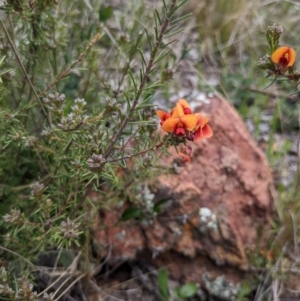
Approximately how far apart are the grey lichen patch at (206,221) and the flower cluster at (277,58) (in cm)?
73

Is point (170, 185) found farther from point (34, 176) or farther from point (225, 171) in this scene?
point (34, 176)

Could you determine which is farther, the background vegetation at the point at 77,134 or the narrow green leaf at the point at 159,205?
the narrow green leaf at the point at 159,205

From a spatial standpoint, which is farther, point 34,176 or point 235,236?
point 235,236

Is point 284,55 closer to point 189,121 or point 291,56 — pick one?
point 291,56

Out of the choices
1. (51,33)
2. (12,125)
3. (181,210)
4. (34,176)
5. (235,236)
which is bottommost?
(235,236)

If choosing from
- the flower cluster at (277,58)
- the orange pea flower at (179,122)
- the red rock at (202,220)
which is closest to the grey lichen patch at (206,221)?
the red rock at (202,220)

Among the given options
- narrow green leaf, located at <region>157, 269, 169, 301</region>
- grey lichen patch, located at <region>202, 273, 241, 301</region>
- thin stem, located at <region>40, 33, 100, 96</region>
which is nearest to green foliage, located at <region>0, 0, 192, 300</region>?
thin stem, located at <region>40, 33, 100, 96</region>

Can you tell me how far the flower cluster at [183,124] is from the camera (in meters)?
1.06

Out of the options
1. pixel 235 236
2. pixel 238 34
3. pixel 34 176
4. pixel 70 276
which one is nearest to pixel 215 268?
pixel 235 236

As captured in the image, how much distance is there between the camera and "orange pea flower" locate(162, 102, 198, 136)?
1.06m

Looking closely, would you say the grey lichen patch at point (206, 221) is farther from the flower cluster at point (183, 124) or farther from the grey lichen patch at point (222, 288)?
the flower cluster at point (183, 124)

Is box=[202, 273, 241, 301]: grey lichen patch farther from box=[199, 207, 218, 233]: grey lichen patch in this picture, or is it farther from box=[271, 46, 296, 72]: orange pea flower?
box=[271, 46, 296, 72]: orange pea flower

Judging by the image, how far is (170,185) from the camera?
6.23ft

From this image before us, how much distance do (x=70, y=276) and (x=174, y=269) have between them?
1.42 feet
